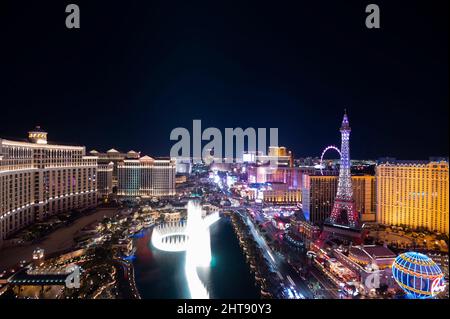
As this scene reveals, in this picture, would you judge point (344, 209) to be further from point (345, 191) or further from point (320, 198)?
A: point (320, 198)

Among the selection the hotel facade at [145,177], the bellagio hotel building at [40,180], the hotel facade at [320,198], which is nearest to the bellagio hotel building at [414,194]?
the hotel facade at [320,198]

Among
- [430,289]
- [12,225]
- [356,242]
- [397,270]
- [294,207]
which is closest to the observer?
[430,289]

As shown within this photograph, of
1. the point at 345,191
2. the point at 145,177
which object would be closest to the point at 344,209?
the point at 345,191

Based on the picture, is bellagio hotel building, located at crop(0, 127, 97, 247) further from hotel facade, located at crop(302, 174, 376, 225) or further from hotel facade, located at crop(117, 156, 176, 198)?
hotel facade, located at crop(302, 174, 376, 225)

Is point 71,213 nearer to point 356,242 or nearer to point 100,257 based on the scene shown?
point 100,257

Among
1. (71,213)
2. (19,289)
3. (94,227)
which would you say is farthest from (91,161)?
(19,289)
